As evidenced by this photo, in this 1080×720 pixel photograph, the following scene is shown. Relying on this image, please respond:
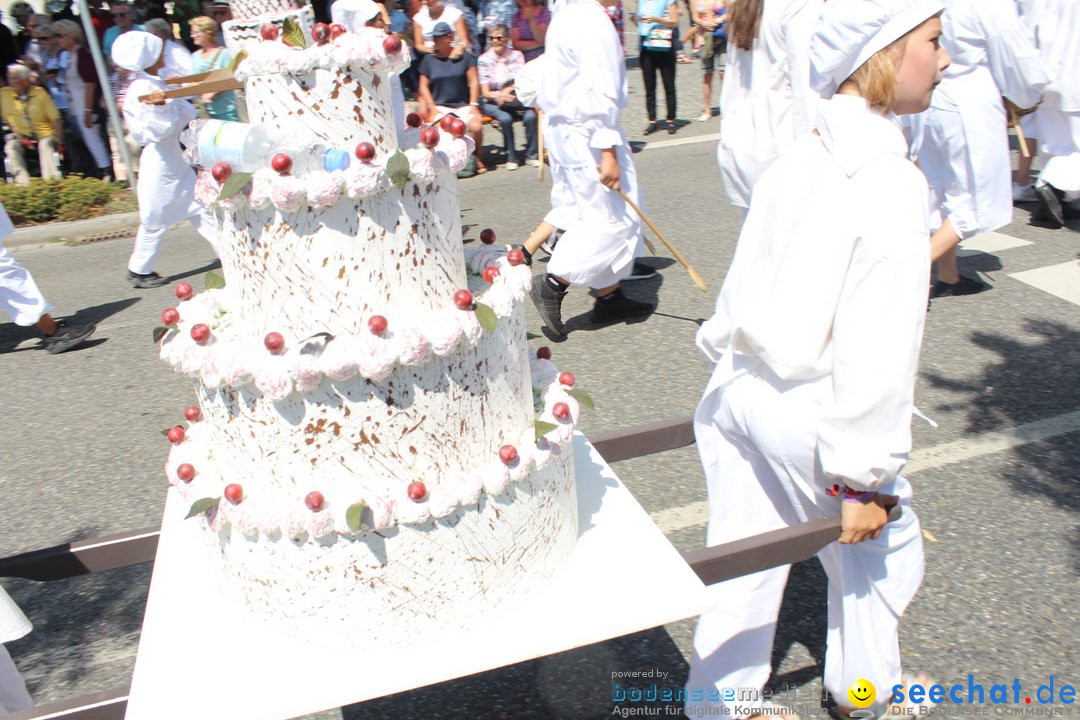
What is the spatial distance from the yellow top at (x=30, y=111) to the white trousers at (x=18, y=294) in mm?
5594

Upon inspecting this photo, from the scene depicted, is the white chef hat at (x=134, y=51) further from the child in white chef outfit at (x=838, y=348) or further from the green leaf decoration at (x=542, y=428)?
the green leaf decoration at (x=542, y=428)

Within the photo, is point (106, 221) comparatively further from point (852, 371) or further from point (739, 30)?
point (852, 371)

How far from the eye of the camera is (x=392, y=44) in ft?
6.35

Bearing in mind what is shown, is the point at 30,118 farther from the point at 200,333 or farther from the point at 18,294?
the point at 200,333

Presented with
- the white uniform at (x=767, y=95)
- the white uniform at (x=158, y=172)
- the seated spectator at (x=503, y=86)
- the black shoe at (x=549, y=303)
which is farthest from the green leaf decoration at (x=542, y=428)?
the seated spectator at (x=503, y=86)

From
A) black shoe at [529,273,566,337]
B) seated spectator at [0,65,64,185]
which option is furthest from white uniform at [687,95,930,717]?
seated spectator at [0,65,64,185]

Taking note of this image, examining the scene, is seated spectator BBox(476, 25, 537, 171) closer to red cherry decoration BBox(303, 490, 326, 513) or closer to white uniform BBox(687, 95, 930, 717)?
white uniform BBox(687, 95, 930, 717)

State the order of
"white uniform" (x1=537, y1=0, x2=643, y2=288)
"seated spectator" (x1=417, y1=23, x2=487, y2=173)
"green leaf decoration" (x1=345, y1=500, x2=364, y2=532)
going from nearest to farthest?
"green leaf decoration" (x1=345, y1=500, x2=364, y2=532), "white uniform" (x1=537, y1=0, x2=643, y2=288), "seated spectator" (x1=417, y1=23, x2=487, y2=173)

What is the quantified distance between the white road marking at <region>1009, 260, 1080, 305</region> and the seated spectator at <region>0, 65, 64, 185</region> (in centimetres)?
→ 977

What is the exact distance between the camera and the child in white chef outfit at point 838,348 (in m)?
2.05

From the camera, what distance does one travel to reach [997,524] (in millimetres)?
3586

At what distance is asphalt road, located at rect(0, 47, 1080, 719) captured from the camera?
9.89 feet

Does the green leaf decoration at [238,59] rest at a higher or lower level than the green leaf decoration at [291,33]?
lower

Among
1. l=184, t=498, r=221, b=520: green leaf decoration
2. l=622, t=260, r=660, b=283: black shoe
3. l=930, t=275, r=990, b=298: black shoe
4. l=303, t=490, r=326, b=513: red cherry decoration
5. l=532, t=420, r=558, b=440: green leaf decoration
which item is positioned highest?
l=303, t=490, r=326, b=513: red cherry decoration
